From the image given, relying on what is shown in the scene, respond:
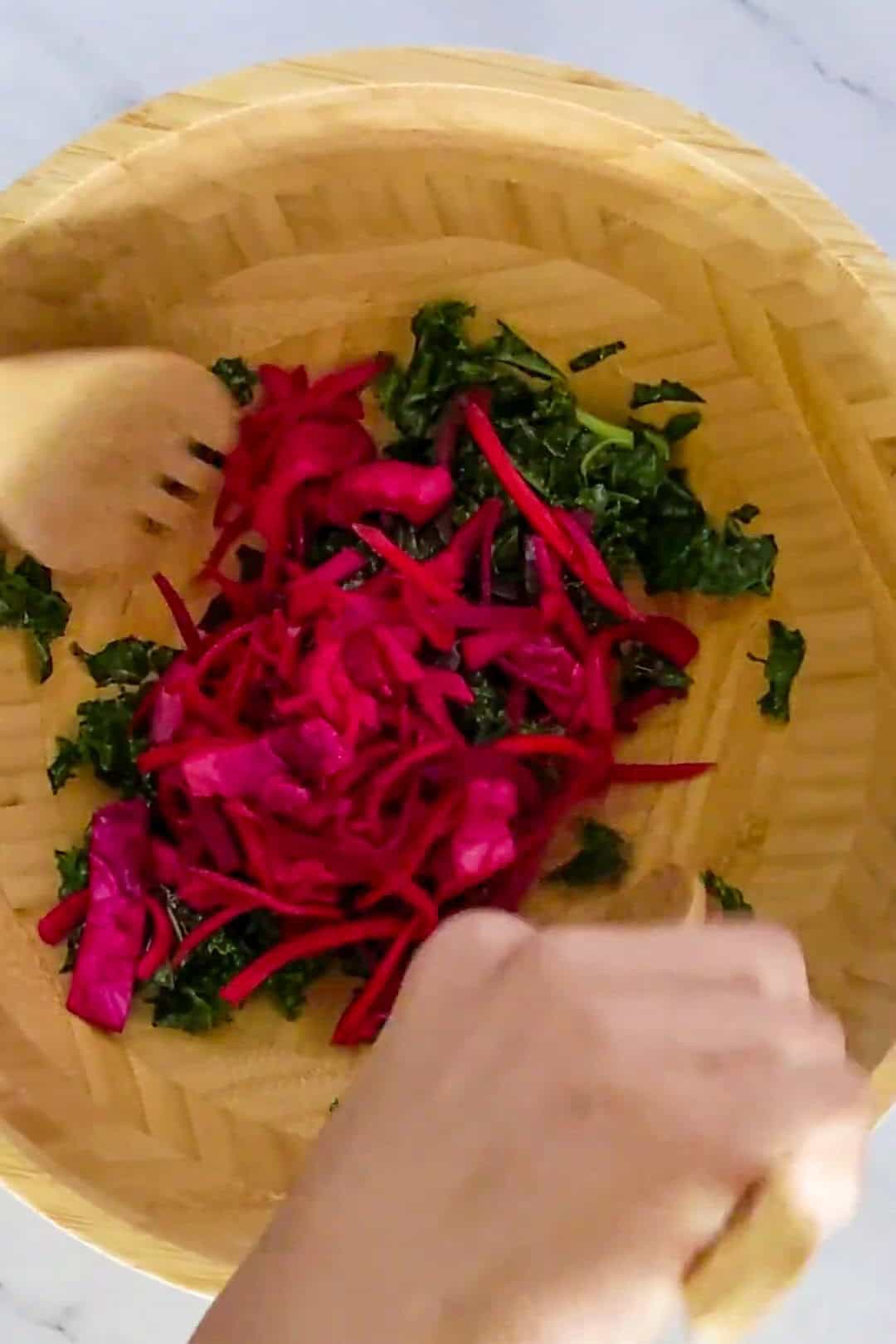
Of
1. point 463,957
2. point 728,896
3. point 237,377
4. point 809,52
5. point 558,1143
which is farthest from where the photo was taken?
point 809,52

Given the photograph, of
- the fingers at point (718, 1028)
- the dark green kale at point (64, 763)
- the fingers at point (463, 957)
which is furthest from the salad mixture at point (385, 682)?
the fingers at point (718, 1028)

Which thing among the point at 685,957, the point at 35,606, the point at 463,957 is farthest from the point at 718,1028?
the point at 35,606

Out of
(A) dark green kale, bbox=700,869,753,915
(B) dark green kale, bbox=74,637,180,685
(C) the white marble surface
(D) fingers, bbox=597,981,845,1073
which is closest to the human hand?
(D) fingers, bbox=597,981,845,1073

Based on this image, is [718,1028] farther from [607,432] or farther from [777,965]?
[607,432]

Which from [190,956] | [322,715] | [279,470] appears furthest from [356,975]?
[279,470]

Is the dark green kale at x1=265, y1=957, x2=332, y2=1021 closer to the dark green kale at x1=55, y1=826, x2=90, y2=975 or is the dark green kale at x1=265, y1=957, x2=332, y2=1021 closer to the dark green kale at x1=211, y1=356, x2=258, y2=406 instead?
the dark green kale at x1=55, y1=826, x2=90, y2=975
